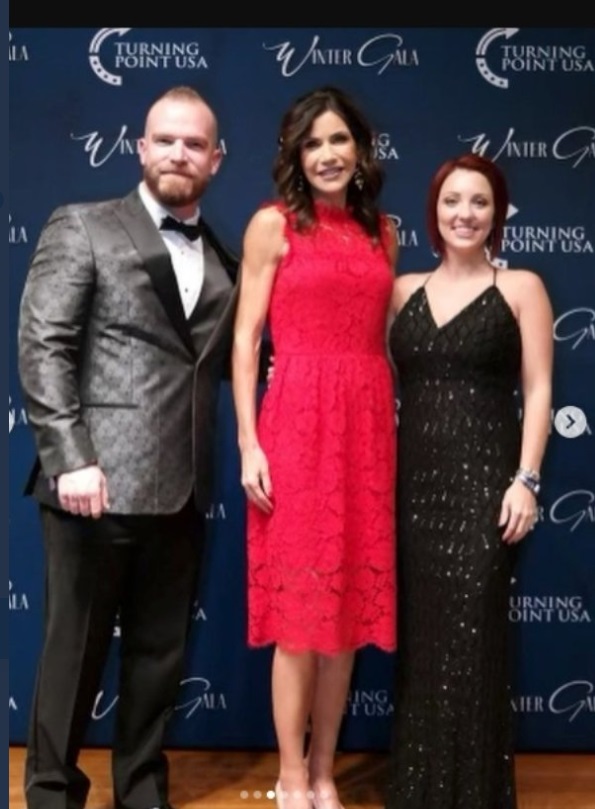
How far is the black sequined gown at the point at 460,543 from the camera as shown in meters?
2.73

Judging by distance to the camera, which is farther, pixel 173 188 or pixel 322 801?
pixel 322 801

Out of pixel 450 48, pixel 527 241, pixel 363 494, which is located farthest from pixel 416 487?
pixel 450 48

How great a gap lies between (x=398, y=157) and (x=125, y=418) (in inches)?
56.7

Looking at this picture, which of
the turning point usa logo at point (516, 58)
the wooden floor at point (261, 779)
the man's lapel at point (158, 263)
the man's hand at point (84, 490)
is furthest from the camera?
the turning point usa logo at point (516, 58)

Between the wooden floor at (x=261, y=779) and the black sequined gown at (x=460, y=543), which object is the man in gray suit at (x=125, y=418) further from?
the black sequined gown at (x=460, y=543)

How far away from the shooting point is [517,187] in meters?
3.62

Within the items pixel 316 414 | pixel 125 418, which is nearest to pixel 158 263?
pixel 125 418

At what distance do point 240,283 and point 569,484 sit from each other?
4.75 feet

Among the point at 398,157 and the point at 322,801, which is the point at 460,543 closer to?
the point at 322,801

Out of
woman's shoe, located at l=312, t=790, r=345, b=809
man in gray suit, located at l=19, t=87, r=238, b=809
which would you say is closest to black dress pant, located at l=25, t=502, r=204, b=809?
man in gray suit, located at l=19, t=87, r=238, b=809

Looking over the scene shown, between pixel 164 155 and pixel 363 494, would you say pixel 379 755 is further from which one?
pixel 164 155

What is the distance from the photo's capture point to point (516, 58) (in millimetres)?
3596

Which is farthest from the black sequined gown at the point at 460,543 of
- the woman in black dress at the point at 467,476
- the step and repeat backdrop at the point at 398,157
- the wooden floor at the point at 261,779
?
the step and repeat backdrop at the point at 398,157

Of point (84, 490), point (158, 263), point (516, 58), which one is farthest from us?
point (516, 58)
